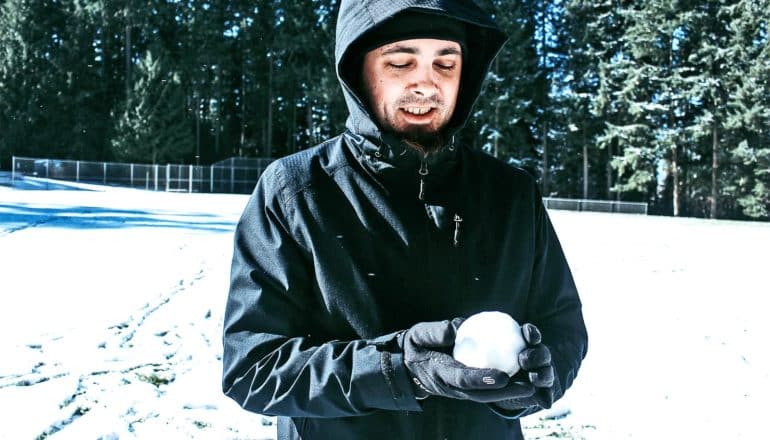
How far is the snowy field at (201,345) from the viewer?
16.7 ft

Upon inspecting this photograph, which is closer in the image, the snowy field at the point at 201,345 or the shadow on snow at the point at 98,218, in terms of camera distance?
the snowy field at the point at 201,345

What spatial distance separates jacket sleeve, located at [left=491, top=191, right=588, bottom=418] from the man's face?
0.40 meters

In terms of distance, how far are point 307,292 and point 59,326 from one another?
6558 mm

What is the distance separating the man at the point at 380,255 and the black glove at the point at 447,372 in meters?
0.04

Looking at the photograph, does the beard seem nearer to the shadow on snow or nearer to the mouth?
the mouth

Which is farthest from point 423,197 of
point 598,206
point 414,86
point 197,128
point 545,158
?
point 197,128

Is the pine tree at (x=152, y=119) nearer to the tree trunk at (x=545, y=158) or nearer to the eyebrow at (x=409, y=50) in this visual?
the tree trunk at (x=545, y=158)

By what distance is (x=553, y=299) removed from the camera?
2072 mm

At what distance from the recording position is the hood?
1.82 metres

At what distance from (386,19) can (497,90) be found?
42.7 meters

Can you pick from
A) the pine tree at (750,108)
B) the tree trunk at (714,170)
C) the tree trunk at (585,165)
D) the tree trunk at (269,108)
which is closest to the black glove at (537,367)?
the pine tree at (750,108)

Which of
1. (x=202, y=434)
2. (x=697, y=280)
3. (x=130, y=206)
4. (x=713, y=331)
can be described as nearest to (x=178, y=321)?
(x=202, y=434)

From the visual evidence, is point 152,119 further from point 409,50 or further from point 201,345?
point 409,50

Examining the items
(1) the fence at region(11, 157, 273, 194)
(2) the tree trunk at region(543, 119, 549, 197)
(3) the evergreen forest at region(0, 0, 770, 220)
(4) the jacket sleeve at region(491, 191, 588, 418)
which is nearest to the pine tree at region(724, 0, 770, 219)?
(3) the evergreen forest at region(0, 0, 770, 220)
